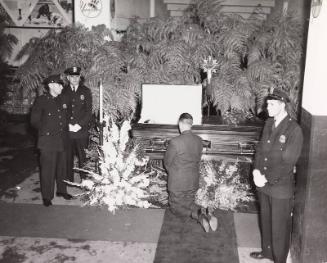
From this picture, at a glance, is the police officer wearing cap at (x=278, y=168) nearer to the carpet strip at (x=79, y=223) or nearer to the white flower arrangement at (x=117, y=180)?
the carpet strip at (x=79, y=223)

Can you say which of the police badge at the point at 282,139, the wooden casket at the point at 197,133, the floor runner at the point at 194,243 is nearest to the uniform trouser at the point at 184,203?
the floor runner at the point at 194,243

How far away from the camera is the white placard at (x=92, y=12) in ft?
23.6

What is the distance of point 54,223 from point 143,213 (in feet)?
3.73

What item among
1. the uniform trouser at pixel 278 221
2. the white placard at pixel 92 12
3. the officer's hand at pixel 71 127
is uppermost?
the white placard at pixel 92 12


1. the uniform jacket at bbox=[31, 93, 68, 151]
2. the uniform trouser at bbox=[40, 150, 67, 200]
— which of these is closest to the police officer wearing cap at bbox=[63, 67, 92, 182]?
the uniform trouser at bbox=[40, 150, 67, 200]

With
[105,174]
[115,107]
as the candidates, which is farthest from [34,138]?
[105,174]

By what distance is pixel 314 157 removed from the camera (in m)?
3.29

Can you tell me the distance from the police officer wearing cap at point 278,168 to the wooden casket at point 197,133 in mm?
1634

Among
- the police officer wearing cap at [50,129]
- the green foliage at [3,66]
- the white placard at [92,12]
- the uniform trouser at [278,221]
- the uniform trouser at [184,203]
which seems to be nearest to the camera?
the uniform trouser at [278,221]

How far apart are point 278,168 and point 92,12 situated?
5.19 meters

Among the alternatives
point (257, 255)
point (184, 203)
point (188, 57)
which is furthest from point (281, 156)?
point (188, 57)

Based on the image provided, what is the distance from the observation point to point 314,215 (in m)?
3.36

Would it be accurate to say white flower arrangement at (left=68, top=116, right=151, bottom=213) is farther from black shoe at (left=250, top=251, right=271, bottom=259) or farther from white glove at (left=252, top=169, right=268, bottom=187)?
white glove at (left=252, top=169, right=268, bottom=187)

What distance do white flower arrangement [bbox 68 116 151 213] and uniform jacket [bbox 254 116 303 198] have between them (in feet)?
6.77
